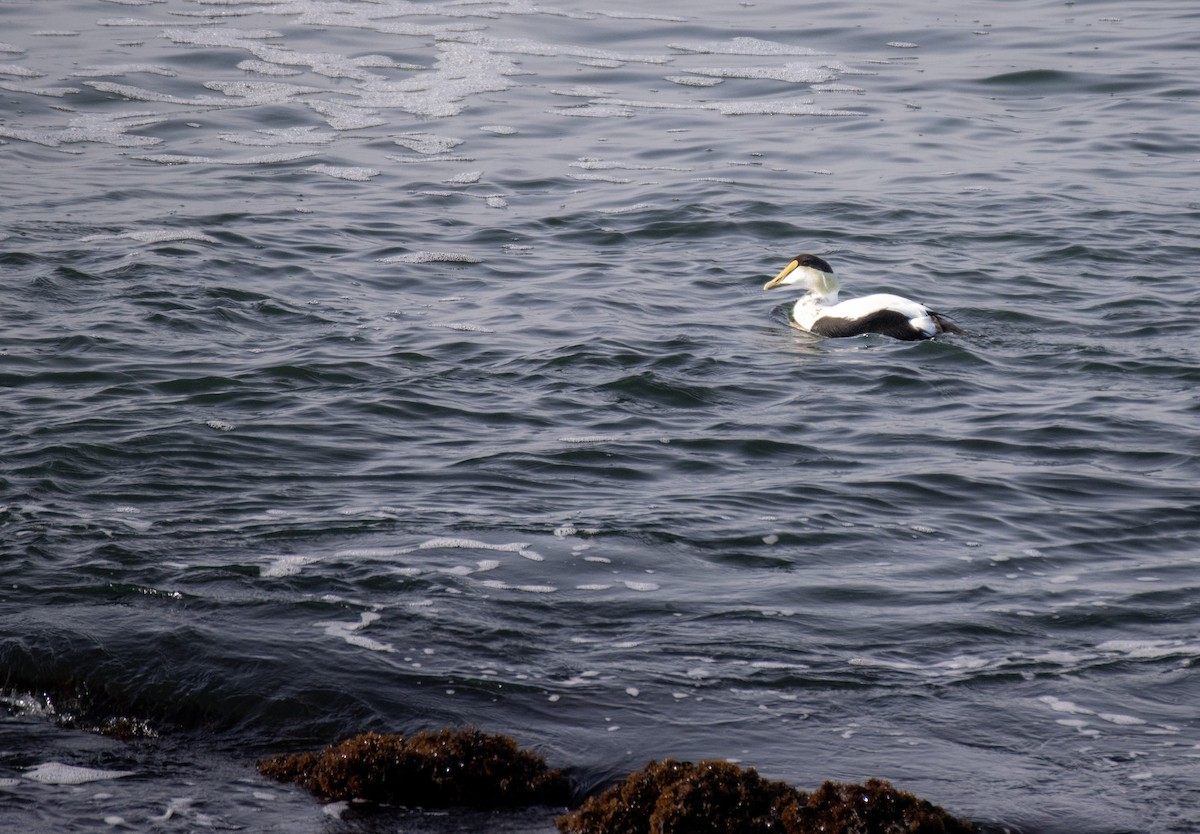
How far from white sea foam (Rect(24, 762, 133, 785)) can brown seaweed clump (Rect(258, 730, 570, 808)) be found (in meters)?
0.50

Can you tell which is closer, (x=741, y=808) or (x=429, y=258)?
(x=741, y=808)

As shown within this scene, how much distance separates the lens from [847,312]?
400 inches

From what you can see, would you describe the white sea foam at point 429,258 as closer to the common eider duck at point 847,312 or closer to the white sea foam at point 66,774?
the common eider duck at point 847,312

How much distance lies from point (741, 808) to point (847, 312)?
647cm

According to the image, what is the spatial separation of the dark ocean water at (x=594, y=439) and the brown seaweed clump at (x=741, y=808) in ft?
0.88

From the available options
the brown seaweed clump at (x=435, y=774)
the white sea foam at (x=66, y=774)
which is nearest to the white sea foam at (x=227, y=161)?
the white sea foam at (x=66, y=774)

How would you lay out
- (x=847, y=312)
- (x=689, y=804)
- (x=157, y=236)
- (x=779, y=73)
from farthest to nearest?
(x=779, y=73) < (x=157, y=236) < (x=847, y=312) < (x=689, y=804)

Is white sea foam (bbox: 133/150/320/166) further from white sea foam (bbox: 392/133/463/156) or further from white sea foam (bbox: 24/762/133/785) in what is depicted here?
white sea foam (bbox: 24/762/133/785)

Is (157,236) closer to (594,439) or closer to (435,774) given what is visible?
(594,439)

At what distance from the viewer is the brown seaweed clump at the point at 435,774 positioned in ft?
14.3

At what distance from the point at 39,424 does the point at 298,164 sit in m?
7.15

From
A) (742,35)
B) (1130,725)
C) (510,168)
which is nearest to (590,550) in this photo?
(1130,725)

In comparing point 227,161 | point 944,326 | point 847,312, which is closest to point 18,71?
point 227,161

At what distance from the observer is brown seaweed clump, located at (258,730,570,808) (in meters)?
4.35
